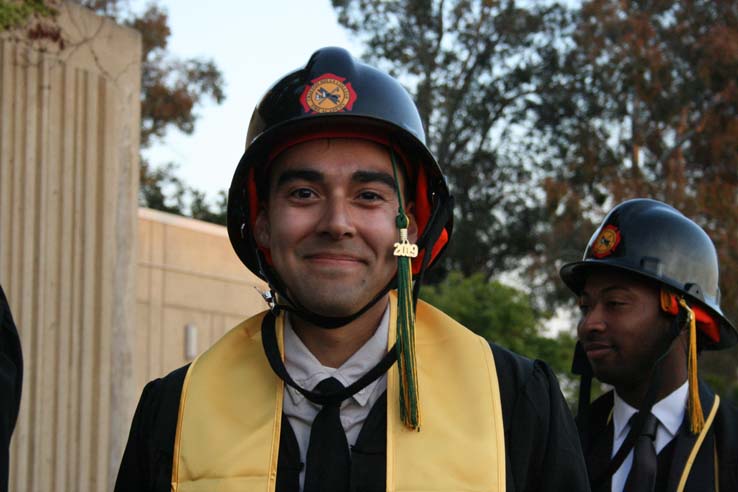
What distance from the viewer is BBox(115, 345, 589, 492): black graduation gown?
8.88 ft

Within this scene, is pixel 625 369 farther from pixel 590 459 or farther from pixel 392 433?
pixel 392 433

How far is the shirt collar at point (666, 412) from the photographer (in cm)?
413

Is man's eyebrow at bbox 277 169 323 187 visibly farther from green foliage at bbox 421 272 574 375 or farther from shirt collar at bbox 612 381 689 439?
green foliage at bbox 421 272 574 375

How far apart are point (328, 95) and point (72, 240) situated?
18.4 feet

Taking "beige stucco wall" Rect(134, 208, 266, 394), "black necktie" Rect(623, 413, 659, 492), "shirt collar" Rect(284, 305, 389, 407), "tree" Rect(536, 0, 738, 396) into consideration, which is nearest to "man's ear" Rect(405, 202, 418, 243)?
"shirt collar" Rect(284, 305, 389, 407)

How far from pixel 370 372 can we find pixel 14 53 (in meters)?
5.87

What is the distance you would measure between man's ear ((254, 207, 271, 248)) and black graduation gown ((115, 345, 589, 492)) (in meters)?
0.45

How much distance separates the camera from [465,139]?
88.8ft

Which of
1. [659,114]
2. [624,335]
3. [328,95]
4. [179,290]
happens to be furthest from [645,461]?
[659,114]

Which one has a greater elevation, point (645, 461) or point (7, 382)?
point (7, 382)

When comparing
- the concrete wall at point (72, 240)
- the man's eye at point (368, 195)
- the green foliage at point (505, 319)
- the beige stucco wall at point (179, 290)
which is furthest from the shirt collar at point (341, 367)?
the green foliage at point (505, 319)

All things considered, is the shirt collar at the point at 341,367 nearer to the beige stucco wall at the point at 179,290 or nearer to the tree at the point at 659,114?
the beige stucco wall at the point at 179,290

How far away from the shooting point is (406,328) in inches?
112

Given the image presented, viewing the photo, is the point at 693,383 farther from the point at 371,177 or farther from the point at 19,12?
the point at 19,12
